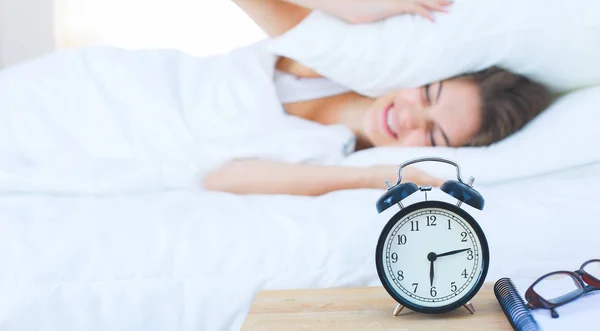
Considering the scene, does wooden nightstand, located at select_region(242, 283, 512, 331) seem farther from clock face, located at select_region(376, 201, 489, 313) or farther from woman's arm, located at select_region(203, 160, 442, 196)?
woman's arm, located at select_region(203, 160, 442, 196)

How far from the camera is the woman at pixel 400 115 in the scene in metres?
1.21

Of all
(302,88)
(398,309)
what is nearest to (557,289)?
(398,309)

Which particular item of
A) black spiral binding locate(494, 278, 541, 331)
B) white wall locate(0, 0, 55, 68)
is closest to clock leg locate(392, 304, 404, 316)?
black spiral binding locate(494, 278, 541, 331)

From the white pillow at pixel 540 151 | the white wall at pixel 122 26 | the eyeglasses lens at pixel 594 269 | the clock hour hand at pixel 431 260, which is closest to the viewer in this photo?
the clock hour hand at pixel 431 260

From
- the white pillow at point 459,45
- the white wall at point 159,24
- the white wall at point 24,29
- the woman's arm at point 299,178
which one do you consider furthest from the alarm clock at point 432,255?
the white wall at point 24,29

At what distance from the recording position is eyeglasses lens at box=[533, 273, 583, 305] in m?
0.77

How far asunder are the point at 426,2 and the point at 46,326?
0.94 m

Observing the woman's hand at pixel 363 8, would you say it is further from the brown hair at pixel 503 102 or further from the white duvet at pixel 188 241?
the white duvet at pixel 188 241

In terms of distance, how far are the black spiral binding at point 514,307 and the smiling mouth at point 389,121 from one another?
482mm

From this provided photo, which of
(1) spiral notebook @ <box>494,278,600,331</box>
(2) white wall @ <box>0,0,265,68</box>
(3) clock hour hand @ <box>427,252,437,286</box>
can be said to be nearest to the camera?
(1) spiral notebook @ <box>494,278,600,331</box>

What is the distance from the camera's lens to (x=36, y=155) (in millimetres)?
1250

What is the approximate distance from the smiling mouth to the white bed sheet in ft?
0.93

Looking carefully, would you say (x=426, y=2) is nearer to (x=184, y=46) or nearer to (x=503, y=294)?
(x=184, y=46)

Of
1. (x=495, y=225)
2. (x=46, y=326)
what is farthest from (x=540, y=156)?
(x=46, y=326)
